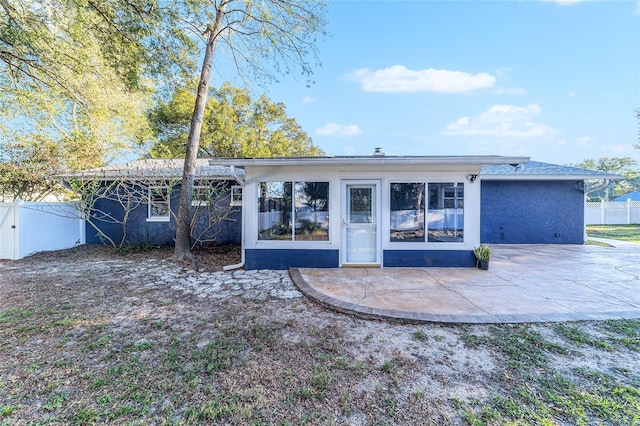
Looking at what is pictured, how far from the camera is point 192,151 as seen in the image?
7.18 metres

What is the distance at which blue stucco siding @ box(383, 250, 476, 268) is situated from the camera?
6180 mm

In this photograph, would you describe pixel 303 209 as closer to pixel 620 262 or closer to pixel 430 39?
pixel 620 262

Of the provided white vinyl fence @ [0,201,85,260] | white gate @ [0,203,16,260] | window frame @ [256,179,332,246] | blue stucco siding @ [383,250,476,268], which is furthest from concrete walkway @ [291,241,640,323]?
white gate @ [0,203,16,260]

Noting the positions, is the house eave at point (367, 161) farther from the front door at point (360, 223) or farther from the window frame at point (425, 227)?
the front door at point (360, 223)

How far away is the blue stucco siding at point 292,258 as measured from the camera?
245 inches

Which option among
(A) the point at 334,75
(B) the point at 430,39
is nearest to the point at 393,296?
(B) the point at 430,39

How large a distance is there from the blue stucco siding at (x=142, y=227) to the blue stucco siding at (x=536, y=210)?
377 inches

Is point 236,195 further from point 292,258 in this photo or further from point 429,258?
point 429,258

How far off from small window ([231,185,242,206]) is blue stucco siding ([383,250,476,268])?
5.42m

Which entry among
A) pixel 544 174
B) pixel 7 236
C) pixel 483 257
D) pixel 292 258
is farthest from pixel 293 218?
pixel 544 174

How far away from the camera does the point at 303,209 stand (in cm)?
620

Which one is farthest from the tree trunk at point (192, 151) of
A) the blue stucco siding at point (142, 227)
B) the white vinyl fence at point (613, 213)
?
the white vinyl fence at point (613, 213)

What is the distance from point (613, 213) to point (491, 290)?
66.3 ft

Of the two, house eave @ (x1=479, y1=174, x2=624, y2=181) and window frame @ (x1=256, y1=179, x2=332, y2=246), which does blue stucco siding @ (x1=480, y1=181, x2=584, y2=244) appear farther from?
window frame @ (x1=256, y1=179, x2=332, y2=246)
